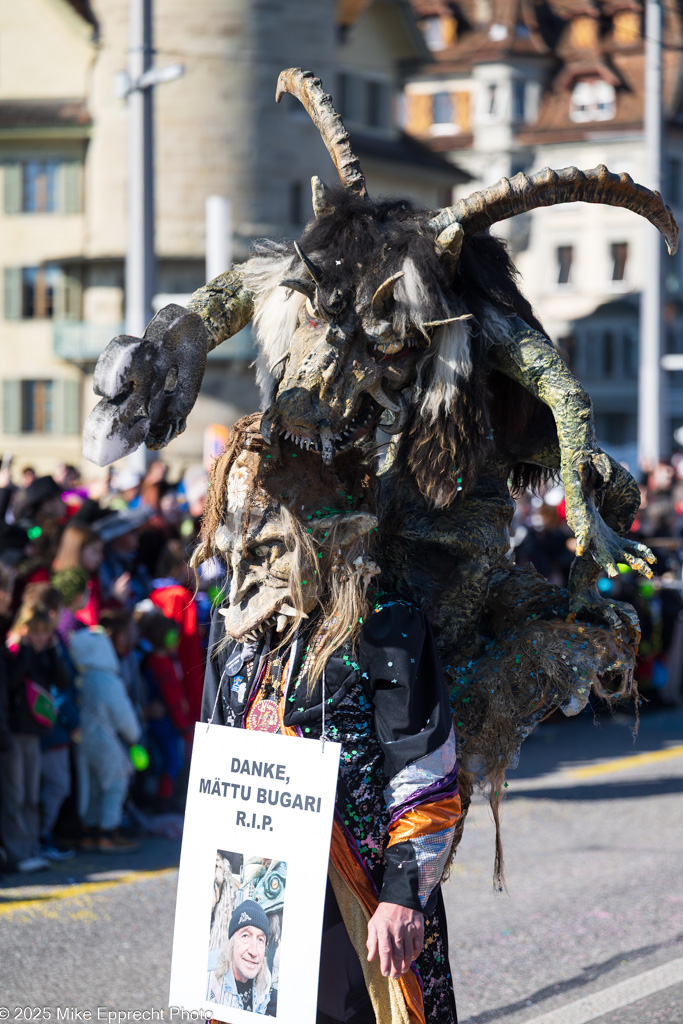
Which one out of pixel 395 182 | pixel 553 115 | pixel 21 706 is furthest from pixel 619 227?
pixel 21 706

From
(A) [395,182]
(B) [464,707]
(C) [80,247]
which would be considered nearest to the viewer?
(B) [464,707]

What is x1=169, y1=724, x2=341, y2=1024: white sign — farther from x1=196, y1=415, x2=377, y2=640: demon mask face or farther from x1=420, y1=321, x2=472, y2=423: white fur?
x1=420, y1=321, x2=472, y2=423: white fur

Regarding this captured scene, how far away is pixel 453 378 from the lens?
2.99 meters

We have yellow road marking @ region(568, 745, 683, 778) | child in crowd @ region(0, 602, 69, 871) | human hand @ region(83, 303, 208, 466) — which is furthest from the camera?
yellow road marking @ region(568, 745, 683, 778)

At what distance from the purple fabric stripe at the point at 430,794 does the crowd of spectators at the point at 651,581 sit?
6.77 m

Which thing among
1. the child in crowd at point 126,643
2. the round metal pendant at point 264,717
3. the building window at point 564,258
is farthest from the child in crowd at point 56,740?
the building window at point 564,258

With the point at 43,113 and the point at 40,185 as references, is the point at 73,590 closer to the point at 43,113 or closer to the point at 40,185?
the point at 43,113

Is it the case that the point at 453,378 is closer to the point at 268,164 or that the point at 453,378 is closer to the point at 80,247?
the point at 268,164

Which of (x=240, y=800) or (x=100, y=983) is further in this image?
(x=100, y=983)

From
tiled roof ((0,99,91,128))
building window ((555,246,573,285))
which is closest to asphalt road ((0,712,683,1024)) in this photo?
tiled roof ((0,99,91,128))

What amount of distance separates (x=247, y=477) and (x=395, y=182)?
38.0 meters

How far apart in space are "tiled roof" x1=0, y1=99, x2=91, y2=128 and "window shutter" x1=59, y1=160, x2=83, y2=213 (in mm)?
1124

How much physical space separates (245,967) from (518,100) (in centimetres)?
5055

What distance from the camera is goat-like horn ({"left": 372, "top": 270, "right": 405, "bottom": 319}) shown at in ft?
9.43
